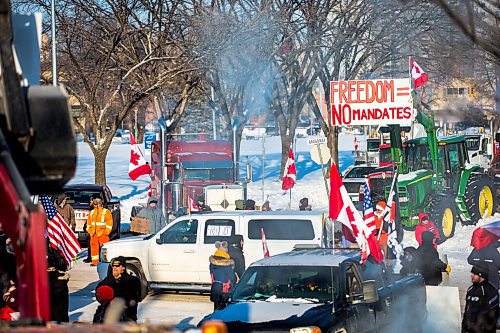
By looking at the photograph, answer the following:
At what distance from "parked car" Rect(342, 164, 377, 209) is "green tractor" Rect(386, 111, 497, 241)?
11.9 ft

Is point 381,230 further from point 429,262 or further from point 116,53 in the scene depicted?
point 116,53

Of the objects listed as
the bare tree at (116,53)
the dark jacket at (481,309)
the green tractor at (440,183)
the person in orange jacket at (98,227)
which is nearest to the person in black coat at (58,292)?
the dark jacket at (481,309)

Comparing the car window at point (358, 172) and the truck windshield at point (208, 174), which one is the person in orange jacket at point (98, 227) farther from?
the car window at point (358, 172)

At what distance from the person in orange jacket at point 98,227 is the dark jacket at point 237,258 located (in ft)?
16.5

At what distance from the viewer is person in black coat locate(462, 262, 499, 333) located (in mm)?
9977

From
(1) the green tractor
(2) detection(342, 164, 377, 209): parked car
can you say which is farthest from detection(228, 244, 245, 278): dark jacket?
(2) detection(342, 164, 377, 209): parked car

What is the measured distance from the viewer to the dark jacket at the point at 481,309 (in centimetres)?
997

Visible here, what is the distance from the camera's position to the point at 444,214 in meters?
24.0

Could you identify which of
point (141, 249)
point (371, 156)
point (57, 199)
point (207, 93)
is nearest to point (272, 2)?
point (207, 93)

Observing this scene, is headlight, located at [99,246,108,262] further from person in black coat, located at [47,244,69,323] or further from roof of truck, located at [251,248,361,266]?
roof of truck, located at [251,248,361,266]

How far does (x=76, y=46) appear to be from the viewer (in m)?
35.4

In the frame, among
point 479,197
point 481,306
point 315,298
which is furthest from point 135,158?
point 481,306

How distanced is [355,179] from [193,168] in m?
5.78

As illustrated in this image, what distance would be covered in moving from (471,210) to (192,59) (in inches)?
405
